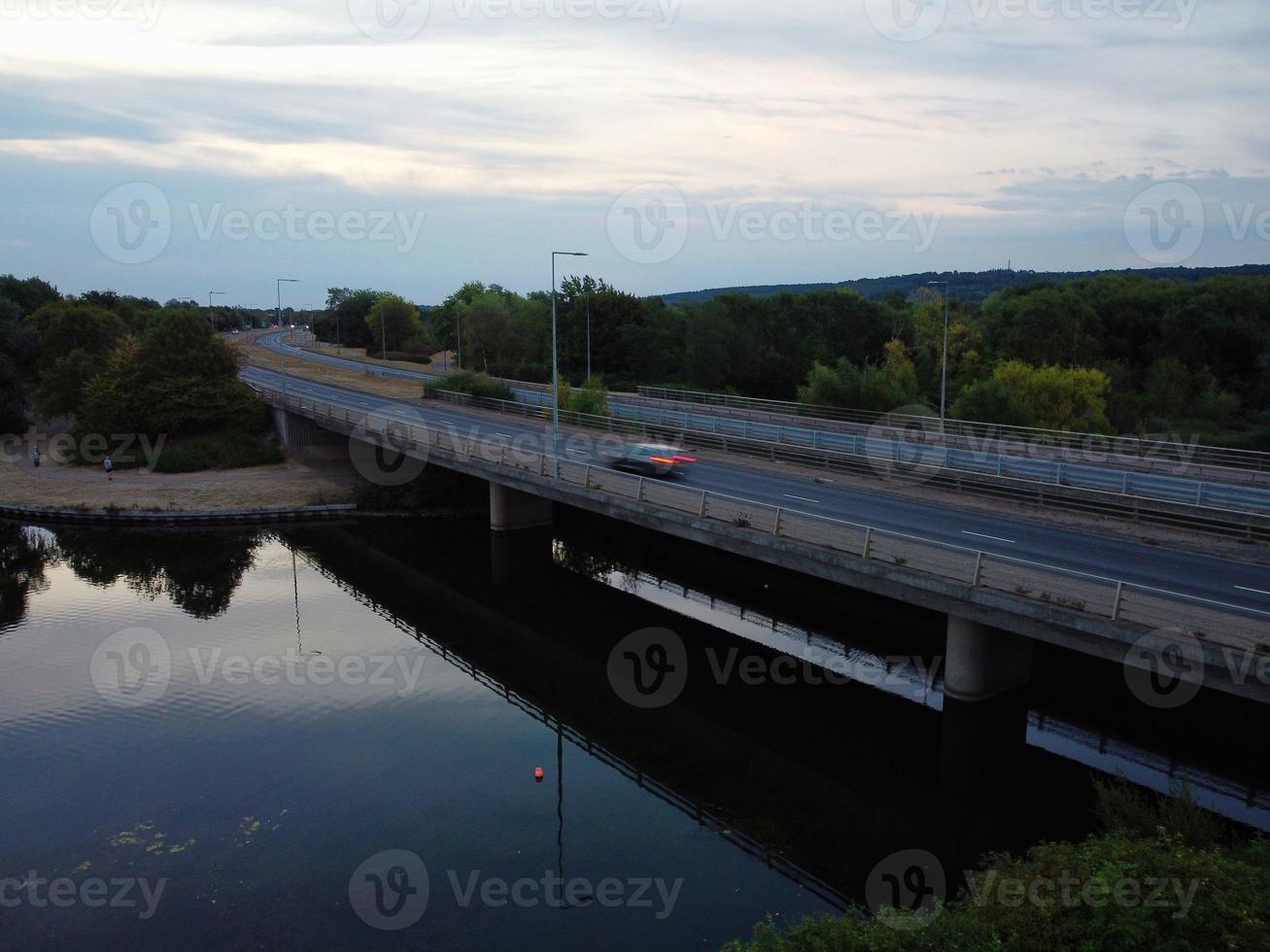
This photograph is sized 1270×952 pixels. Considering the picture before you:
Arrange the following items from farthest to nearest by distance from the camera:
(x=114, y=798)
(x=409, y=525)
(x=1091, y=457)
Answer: (x=409, y=525) → (x=1091, y=457) → (x=114, y=798)

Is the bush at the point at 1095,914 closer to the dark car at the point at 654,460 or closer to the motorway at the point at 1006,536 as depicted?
the motorway at the point at 1006,536

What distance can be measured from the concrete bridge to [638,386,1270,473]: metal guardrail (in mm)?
11562

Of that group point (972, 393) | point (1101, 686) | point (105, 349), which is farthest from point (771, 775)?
point (105, 349)

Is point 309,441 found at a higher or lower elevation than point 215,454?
higher

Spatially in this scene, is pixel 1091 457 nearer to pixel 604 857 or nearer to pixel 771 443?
pixel 771 443

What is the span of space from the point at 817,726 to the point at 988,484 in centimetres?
1272

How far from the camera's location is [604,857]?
17516mm

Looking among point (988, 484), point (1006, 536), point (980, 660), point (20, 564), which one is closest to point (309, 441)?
point (20, 564)

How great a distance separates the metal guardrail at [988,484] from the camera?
84.7 feet

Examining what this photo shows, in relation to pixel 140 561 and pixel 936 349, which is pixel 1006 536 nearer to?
pixel 140 561

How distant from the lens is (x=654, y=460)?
3625 cm

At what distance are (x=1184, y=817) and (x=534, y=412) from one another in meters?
46.3

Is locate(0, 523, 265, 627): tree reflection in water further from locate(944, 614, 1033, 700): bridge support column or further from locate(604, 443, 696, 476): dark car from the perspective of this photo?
locate(944, 614, 1033, 700): bridge support column

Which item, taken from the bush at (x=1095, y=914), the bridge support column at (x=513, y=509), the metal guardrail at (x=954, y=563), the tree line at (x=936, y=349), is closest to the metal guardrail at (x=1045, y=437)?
the tree line at (x=936, y=349)
